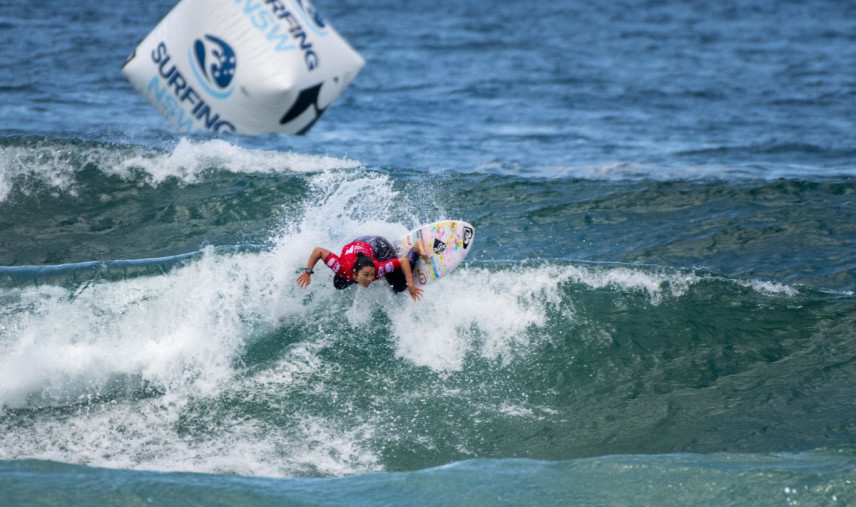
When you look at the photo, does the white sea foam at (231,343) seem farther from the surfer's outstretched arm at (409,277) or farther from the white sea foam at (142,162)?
the white sea foam at (142,162)

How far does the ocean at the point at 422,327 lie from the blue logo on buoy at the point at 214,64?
1.75 metres

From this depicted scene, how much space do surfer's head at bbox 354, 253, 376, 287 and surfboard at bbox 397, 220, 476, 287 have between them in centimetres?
83

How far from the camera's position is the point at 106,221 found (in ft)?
37.2

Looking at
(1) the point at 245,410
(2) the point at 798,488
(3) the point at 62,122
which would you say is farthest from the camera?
(3) the point at 62,122

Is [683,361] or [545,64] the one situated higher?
[545,64]

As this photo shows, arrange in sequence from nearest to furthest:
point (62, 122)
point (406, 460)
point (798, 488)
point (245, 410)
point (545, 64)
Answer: point (798, 488)
point (406, 460)
point (245, 410)
point (62, 122)
point (545, 64)

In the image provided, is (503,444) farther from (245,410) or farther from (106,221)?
(106,221)

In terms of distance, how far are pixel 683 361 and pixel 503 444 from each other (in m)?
2.16

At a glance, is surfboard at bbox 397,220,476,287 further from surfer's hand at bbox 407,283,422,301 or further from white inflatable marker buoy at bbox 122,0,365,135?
white inflatable marker buoy at bbox 122,0,365,135

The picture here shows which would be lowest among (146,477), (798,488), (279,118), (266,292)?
(798,488)

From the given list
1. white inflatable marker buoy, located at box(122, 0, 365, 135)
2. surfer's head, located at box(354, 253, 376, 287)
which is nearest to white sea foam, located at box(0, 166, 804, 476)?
surfer's head, located at box(354, 253, 376, 287)

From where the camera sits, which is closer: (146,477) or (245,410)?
(146,477)

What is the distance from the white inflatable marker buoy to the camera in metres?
9.15

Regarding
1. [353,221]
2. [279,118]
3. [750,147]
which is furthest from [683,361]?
[750,147]
